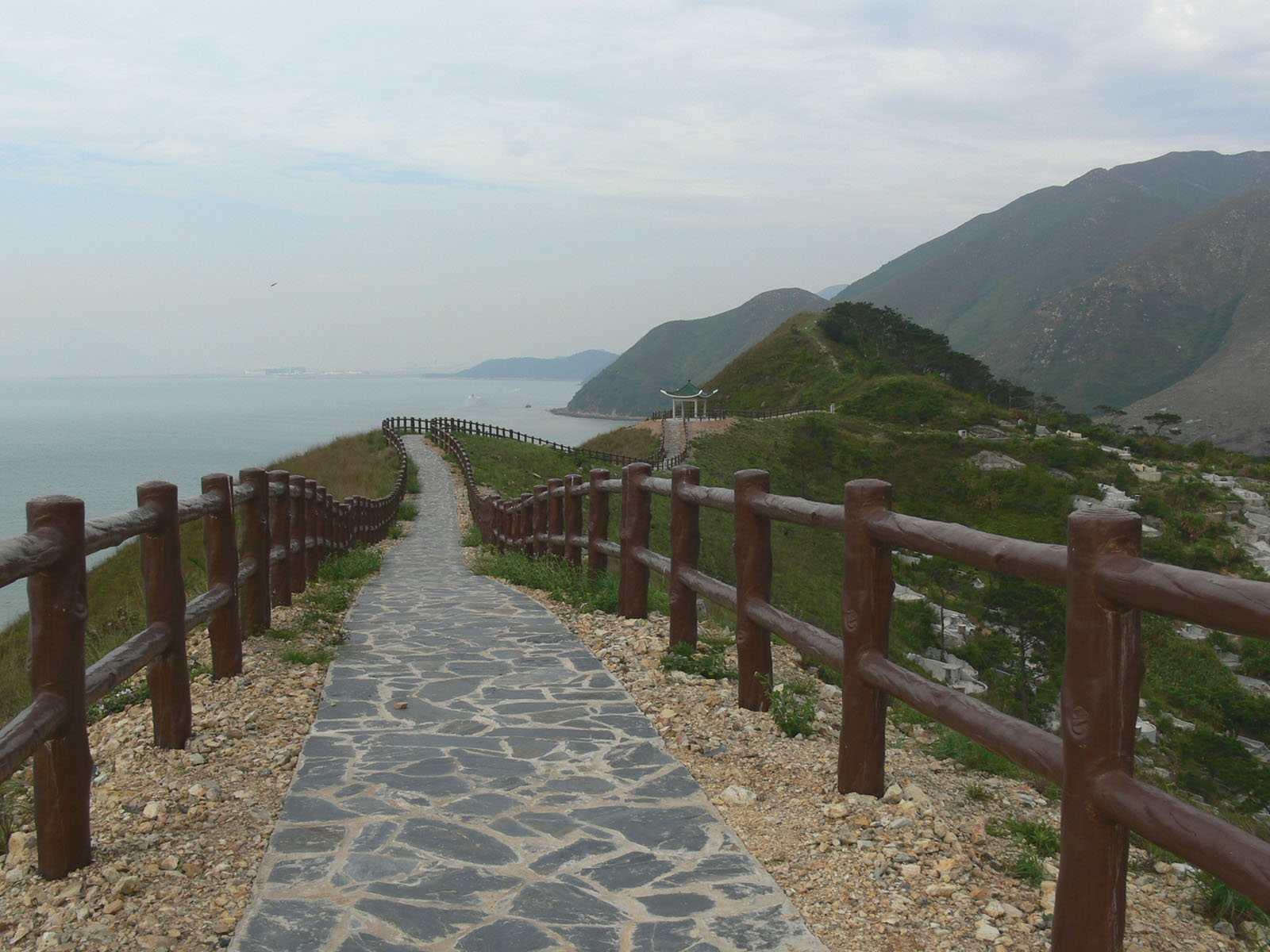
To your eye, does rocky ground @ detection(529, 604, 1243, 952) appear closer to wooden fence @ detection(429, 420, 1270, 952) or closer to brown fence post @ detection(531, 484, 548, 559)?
wooden fence @ detection(429, 420, 1270, 952)

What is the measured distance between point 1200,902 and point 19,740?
166 inches

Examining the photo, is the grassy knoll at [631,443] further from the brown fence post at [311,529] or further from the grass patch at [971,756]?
the grass patch at [971,756]

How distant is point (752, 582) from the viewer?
585 centimetres

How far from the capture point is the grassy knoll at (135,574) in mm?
8826

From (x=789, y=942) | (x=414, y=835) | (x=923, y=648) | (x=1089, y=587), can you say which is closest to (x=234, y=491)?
(x=414, y=835)

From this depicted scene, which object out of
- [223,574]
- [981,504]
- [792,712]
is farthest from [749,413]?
[792,712]

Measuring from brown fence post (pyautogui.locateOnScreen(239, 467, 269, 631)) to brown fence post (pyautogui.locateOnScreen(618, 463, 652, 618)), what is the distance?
114 inches

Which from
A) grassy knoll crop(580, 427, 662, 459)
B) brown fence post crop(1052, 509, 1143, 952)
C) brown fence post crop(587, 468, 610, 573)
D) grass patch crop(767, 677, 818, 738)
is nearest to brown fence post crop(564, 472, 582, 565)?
brown fence post crop(587, 468, 610, 573)

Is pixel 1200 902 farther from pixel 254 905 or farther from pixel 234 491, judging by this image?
pixel 234 491

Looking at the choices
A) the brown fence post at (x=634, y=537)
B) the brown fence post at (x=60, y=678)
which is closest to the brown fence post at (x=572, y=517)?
the brown fence post at (x=634, y=537)

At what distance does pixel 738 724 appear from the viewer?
19.2 ft

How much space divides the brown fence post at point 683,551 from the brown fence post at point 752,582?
1.09 metres

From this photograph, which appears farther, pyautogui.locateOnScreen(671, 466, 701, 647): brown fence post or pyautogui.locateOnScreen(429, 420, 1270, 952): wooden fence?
→ pyautogui.locateOnScreen(671, 466, 701, 647): brown fence post

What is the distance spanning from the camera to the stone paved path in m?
3.42
